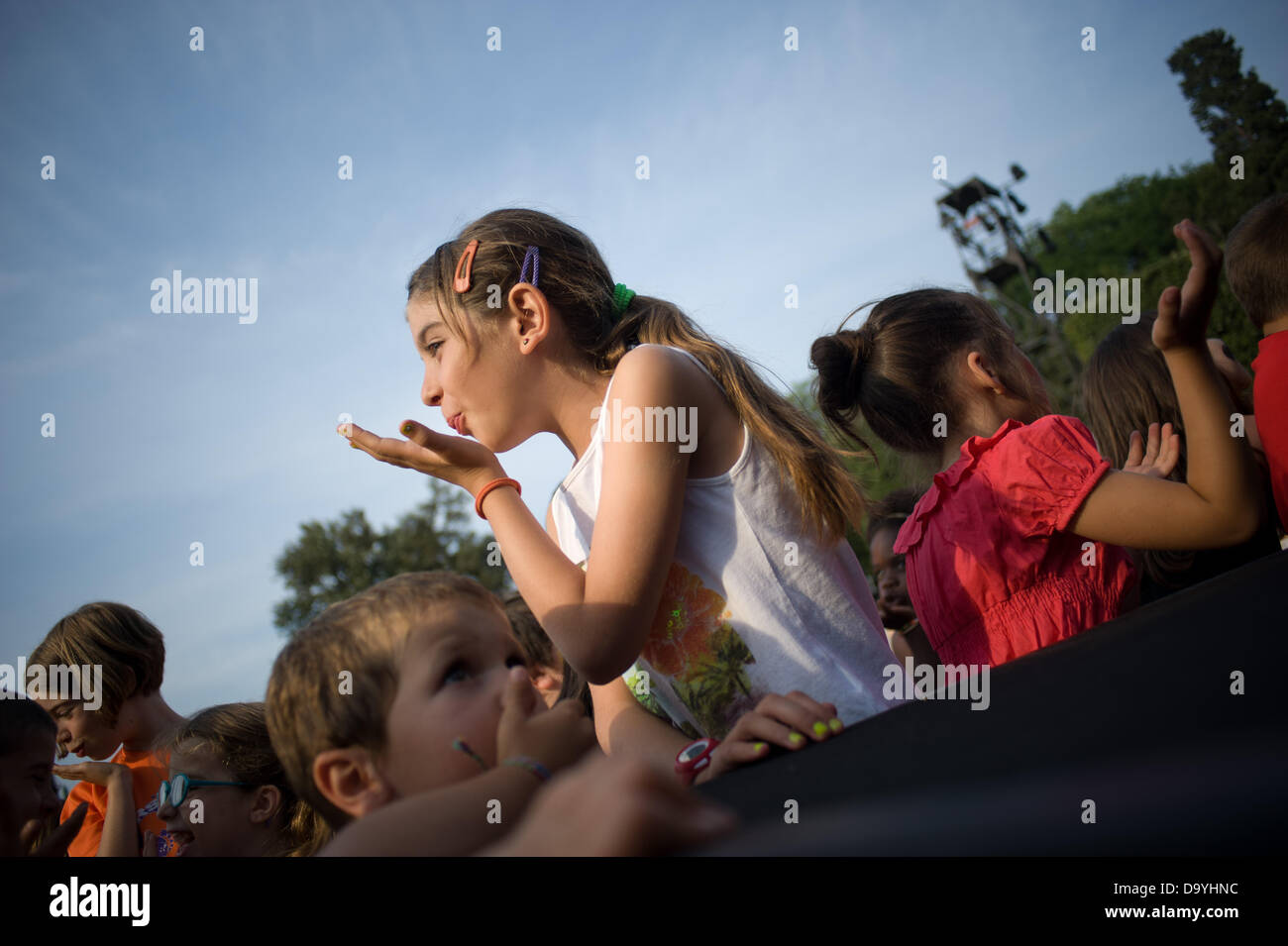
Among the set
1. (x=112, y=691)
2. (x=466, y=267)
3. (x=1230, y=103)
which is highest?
(x=1230, y=103)

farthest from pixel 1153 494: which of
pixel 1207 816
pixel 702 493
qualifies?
pixel 1207 816

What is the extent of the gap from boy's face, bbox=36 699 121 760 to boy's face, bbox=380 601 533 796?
2841mm

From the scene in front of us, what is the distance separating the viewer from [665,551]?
5.99 ft

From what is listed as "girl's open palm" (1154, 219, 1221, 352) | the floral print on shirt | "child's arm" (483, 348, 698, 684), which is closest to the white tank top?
the floral print on shirt

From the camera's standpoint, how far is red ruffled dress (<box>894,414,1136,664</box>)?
2.16 metres

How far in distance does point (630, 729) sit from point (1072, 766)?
1249mm

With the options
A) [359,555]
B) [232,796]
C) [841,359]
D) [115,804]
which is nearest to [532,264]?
[841,359]

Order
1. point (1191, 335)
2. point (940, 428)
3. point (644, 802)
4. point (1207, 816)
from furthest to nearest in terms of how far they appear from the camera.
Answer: point (940, 428), point (1191, 335), point (1207, 816), point (644, 802)

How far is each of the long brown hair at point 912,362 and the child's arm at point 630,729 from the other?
1.25 meters

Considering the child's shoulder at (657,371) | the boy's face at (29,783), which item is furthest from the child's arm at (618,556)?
the boy's face at (29,783)

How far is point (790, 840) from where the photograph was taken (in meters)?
0.92

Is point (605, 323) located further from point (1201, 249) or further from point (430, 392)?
point (1201, 249)
